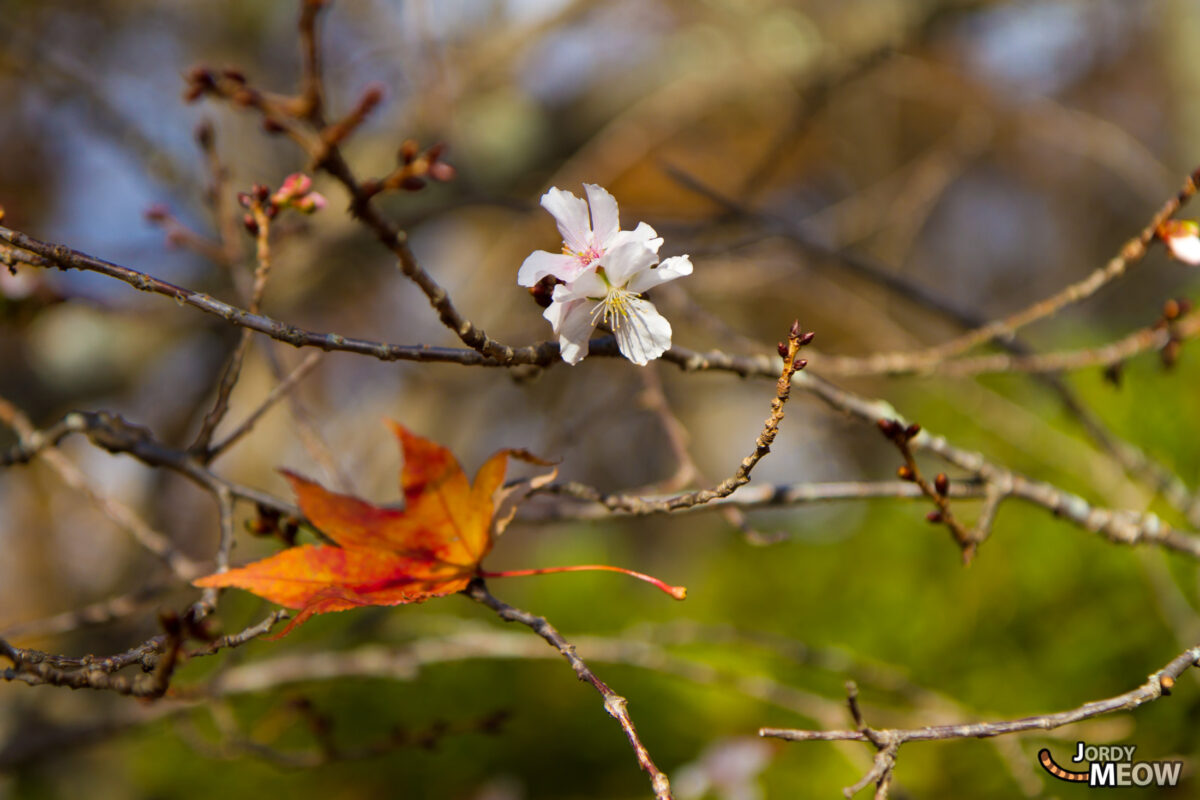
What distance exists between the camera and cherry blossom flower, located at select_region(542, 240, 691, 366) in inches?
24.3

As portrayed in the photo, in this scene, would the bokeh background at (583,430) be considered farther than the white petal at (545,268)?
Yes

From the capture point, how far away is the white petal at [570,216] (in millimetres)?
657

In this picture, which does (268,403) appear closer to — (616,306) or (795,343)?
(616,306)

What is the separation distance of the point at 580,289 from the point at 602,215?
104mm

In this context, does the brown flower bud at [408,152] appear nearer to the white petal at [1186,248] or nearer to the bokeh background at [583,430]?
the bokeh background at [583,430]

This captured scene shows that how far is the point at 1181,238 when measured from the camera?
813 millimetres

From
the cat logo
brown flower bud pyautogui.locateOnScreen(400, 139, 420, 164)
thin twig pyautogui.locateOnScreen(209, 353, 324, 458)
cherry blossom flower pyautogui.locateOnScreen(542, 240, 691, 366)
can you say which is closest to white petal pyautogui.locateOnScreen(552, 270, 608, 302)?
cherry blossom flower pyautogui.locateOnScreen(542, 240, 691, 366)

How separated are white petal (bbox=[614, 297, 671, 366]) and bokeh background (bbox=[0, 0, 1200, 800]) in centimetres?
15

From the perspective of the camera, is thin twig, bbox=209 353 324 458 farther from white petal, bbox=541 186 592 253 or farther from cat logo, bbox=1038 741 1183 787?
cat logo, bbox=1038 741 1183 787

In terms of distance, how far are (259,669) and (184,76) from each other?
33.0 inches

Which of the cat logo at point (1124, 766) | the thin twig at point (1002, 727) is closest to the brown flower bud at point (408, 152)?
the thin twig at point (1002, 727)

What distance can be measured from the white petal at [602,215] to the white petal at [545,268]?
1.3 inches

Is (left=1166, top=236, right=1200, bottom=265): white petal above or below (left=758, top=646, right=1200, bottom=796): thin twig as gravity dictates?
above

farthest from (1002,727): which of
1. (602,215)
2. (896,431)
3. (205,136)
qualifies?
(205,136)
